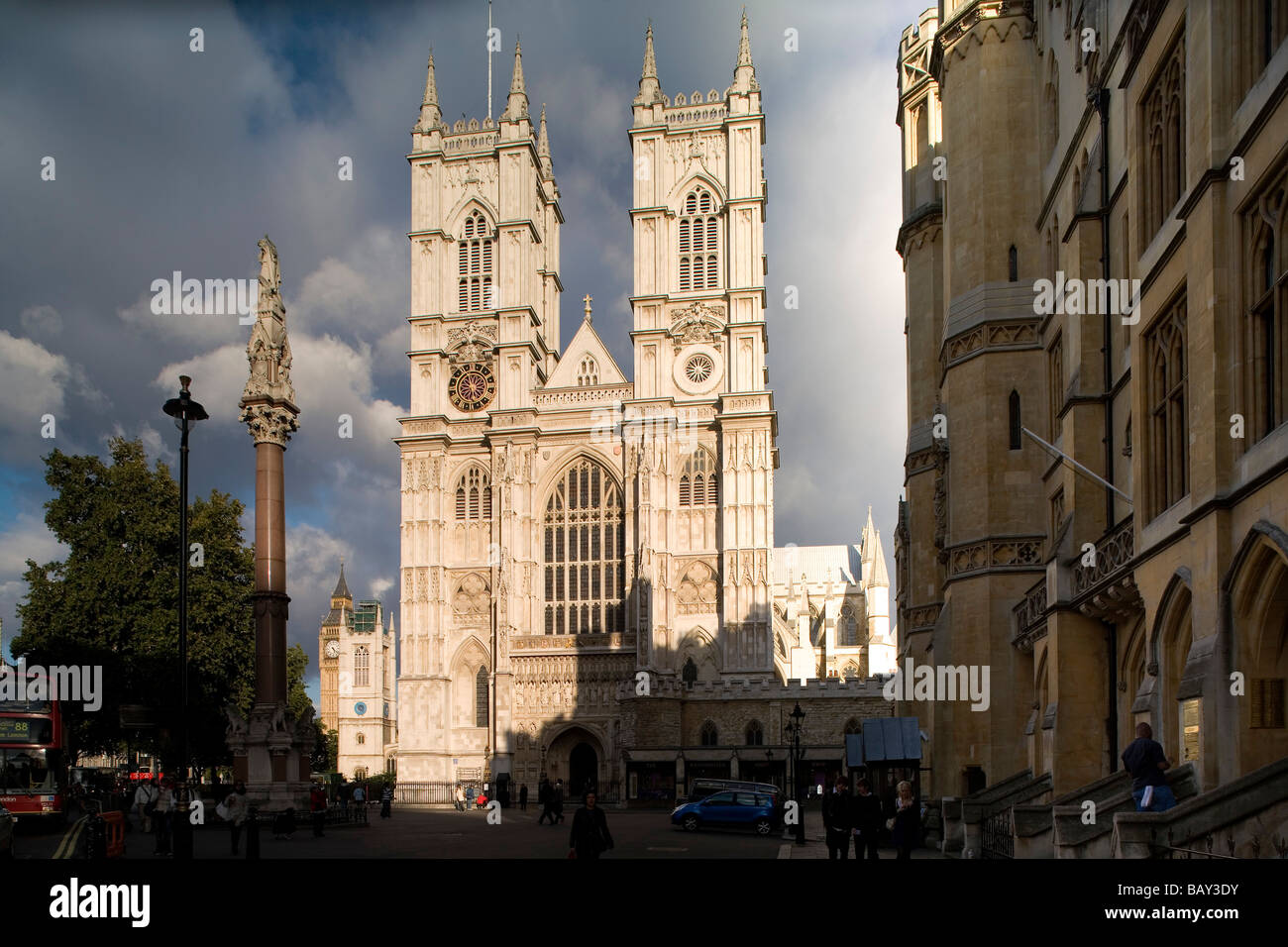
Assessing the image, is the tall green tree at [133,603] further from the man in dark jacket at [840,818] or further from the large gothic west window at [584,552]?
the man in dark jacket at [840,818]

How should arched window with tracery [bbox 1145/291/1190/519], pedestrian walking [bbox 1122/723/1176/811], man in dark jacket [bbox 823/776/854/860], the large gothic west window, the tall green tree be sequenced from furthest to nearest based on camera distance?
the large gothic west window, the tall green tree, man in dark jacket [bbox 823/776/854/860], arched window with tracery [bbox 1145/291/1190/519], pedestrian walking [bbox 1122/723/1176/811]

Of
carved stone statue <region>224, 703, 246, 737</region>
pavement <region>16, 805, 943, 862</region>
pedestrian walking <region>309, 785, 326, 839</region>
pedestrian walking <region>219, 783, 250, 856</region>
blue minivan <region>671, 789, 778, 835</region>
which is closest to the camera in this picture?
pedestrian walking <region>219, 783, 250, 856</region>

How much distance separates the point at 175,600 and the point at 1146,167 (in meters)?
35.6

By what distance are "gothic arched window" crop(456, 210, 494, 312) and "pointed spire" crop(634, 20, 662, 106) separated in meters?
10.8

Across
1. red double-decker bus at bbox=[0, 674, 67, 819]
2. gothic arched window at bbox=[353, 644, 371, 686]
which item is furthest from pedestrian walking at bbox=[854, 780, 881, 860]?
gothic arched window at bbox=[353, 644, 371, 686]

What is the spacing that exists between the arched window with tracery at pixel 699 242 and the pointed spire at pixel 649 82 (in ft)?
19.5

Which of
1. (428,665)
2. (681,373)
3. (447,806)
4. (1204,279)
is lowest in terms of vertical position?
(447,806)

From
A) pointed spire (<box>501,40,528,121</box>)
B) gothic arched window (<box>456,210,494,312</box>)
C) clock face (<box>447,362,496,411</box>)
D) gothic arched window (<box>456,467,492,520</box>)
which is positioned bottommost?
gothic arched window (<box>456,467,492,520</box>)

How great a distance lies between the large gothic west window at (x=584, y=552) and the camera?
62.7 metres

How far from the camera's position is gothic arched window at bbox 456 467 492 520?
6481 centimetres

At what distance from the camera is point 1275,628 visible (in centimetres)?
1193

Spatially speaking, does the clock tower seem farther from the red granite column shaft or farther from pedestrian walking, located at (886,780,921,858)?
pedestrian walking, located at (886,780,921,858)
